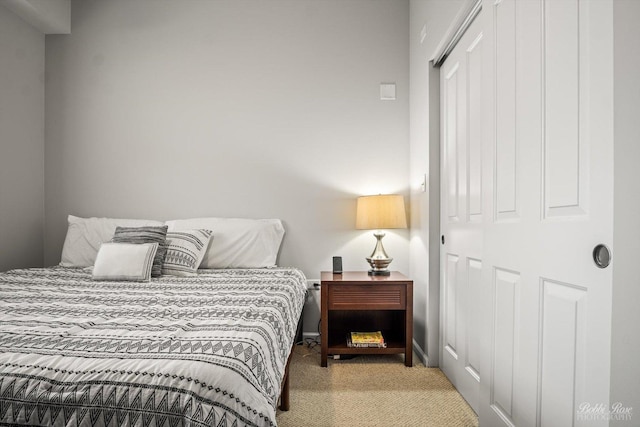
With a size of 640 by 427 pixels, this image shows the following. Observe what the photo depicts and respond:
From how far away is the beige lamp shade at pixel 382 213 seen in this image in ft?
9.05

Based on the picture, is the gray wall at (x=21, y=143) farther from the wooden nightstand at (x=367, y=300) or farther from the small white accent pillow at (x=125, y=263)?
the wooden nightstand at (x=367, y=300)

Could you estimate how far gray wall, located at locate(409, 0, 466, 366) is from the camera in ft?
8.39

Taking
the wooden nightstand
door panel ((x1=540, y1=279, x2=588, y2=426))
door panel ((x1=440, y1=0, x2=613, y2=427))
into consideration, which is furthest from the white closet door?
door panel ((x1=540, y1=279, x2=588, y2=426))

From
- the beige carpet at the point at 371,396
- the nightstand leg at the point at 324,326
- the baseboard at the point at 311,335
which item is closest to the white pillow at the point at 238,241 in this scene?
the nightstand leg at the point at 324,326

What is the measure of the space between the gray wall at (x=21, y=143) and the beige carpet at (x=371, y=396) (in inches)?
87.1

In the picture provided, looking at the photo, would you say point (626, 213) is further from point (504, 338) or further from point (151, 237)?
point (151, 237)

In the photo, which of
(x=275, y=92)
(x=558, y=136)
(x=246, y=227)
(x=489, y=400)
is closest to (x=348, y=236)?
(x=246, y=227)

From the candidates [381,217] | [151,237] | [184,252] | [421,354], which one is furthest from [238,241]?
[421,354]

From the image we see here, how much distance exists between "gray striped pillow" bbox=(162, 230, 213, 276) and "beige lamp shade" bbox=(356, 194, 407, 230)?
3.58 feet

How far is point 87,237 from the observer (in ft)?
9.44

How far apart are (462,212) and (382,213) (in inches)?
27.6

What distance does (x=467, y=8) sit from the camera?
1.88 m

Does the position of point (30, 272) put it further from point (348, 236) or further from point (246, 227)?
point (348, 236)

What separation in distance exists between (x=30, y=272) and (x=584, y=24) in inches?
117
